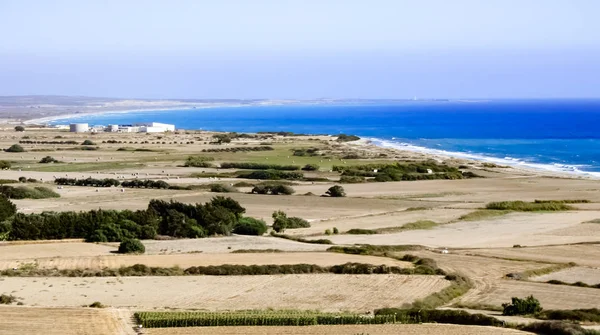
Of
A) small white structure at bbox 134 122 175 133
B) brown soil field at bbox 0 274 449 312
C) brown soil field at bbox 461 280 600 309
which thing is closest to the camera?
brown soil field at bbox 0 274 449 312

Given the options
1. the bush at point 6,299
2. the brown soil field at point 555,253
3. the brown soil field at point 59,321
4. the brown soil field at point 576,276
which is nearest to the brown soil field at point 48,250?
the bush at point 6,299

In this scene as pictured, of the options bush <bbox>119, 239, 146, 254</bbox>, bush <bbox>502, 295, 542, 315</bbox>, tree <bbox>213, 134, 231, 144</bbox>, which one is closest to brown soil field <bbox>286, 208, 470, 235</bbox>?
bush <bbox>119, 239, 146, 254</bbox>

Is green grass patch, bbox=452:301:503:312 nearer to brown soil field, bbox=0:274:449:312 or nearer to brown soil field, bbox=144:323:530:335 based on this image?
brown soil field, bbox=0:274:449:312

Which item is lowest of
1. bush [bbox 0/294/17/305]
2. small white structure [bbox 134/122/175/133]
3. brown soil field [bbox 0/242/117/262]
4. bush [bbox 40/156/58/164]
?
small white structure [bbox 134/122/175/133]

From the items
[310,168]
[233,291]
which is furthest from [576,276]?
[310,168]

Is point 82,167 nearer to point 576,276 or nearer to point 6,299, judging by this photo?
point 576,276

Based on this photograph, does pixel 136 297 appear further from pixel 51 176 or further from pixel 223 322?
pixel 51 176

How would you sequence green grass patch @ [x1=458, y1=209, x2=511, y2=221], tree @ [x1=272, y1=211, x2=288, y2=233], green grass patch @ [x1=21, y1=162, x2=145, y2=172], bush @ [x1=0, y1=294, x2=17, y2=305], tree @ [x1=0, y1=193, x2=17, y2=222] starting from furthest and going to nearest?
green grass patch @ [x1=21, y1=162, x2=145, y2=172]
green grass patch @ [x1=458, y1=209, x2=511, y2=221]
tree @ [x1=272, y1=211, x2=288, y2=233]
tree @ [x1=0, y1=193, x2=17, y2=222]
bush @ [x1=0, y1=294, x2=17, y2=305]

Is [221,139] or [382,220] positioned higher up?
[382,220]
